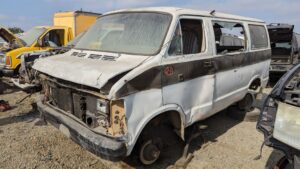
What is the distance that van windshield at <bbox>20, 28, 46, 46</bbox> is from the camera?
364 inches

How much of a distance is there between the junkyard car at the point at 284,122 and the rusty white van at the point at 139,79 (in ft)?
3.63

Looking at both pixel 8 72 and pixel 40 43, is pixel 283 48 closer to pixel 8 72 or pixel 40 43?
pixel 40 43

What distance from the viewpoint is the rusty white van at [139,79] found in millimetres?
3002

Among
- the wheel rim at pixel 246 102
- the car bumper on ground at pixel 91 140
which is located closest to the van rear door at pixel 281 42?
the wheel rim at pixel 246 102

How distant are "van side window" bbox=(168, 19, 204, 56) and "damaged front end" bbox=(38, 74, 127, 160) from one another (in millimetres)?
1131

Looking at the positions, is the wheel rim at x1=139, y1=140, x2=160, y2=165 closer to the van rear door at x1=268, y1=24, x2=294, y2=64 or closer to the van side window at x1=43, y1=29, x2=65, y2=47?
the van side window at x1=43, y1=29, x2=65, y2=47

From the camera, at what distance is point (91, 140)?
3.09 m

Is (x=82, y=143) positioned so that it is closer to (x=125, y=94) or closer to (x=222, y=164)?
(x=125, y=94)

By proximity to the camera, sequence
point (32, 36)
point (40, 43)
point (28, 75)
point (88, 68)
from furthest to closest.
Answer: point (32, 36), point (40, 43), point (28, 75), point (88, 68)

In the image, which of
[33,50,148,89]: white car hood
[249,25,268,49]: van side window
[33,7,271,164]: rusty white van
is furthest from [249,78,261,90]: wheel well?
[33,50,148,89]: white car hood

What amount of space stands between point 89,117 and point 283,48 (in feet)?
31.4

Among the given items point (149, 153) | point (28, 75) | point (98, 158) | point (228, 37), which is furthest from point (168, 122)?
point (28, 75)

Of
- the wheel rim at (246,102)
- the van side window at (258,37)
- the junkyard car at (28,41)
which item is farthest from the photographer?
the junkyard car at (28,41)

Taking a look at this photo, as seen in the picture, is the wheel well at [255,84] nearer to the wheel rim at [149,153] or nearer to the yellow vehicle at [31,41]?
the wheel rim at [149,153]
